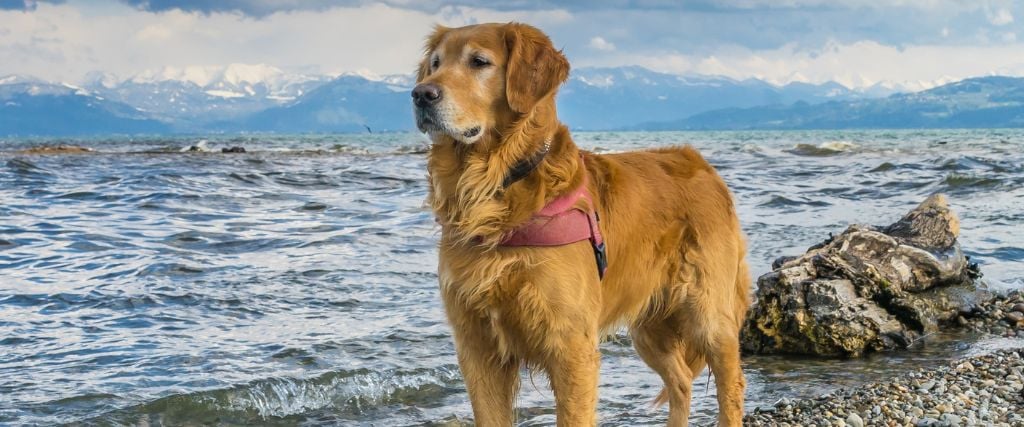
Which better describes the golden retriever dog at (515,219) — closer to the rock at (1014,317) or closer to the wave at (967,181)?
the rock at (1014,317)

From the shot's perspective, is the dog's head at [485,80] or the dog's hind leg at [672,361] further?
the dog's hind leg at [672,361]

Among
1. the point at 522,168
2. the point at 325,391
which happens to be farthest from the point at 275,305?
the point at 522,168

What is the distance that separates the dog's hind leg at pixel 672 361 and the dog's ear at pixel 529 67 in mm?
1909

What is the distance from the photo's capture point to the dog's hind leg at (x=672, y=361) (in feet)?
18.9

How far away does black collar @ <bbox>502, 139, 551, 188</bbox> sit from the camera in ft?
14.7

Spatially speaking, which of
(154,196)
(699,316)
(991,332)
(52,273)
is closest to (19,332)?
(52,273)

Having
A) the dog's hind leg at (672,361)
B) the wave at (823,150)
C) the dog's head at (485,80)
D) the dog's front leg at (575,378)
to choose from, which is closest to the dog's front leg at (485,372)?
the dog's front leg at (575,378)

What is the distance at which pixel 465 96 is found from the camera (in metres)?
4.31

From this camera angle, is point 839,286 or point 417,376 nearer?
point 417,376

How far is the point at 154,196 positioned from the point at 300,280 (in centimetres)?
922

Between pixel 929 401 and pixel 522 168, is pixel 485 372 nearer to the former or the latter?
pixel 522 168

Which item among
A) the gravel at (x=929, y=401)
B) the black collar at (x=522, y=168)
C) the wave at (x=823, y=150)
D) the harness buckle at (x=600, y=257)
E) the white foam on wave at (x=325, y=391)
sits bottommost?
the wave at (x=823, y=150)

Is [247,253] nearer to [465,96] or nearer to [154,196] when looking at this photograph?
[154,196]

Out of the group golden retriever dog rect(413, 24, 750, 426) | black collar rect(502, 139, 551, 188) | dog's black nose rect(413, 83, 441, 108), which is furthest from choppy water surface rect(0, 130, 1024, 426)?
dog's black nose rect(413, 83, 441, 108)
